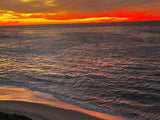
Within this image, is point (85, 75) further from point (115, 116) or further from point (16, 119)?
point (16, 119)

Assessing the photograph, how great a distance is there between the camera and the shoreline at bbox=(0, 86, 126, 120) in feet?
30.7

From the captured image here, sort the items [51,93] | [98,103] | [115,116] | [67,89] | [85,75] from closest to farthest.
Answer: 1. [115,116]
2. [98,103]
3. [51,93]
4. [67,89]
5. [85,75]

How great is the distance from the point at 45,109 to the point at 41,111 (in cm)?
48

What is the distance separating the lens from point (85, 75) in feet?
64.4

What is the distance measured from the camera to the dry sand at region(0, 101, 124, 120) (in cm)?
916

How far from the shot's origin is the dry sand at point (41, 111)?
30.0 feet

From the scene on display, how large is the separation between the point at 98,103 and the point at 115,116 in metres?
2.19

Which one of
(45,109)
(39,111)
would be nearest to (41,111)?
(39,111)

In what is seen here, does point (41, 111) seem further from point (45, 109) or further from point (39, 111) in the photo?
point (45, 109)

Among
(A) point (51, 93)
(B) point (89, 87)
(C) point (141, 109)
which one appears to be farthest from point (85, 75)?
(C) point (141, 109)

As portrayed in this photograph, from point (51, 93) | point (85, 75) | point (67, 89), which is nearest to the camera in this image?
point (51, 93)

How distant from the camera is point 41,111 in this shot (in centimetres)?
988

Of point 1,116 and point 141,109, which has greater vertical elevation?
point 1,116

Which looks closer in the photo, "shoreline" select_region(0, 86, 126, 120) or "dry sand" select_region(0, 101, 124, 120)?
"dry sand" select_region(0, 101, 124, 120)
